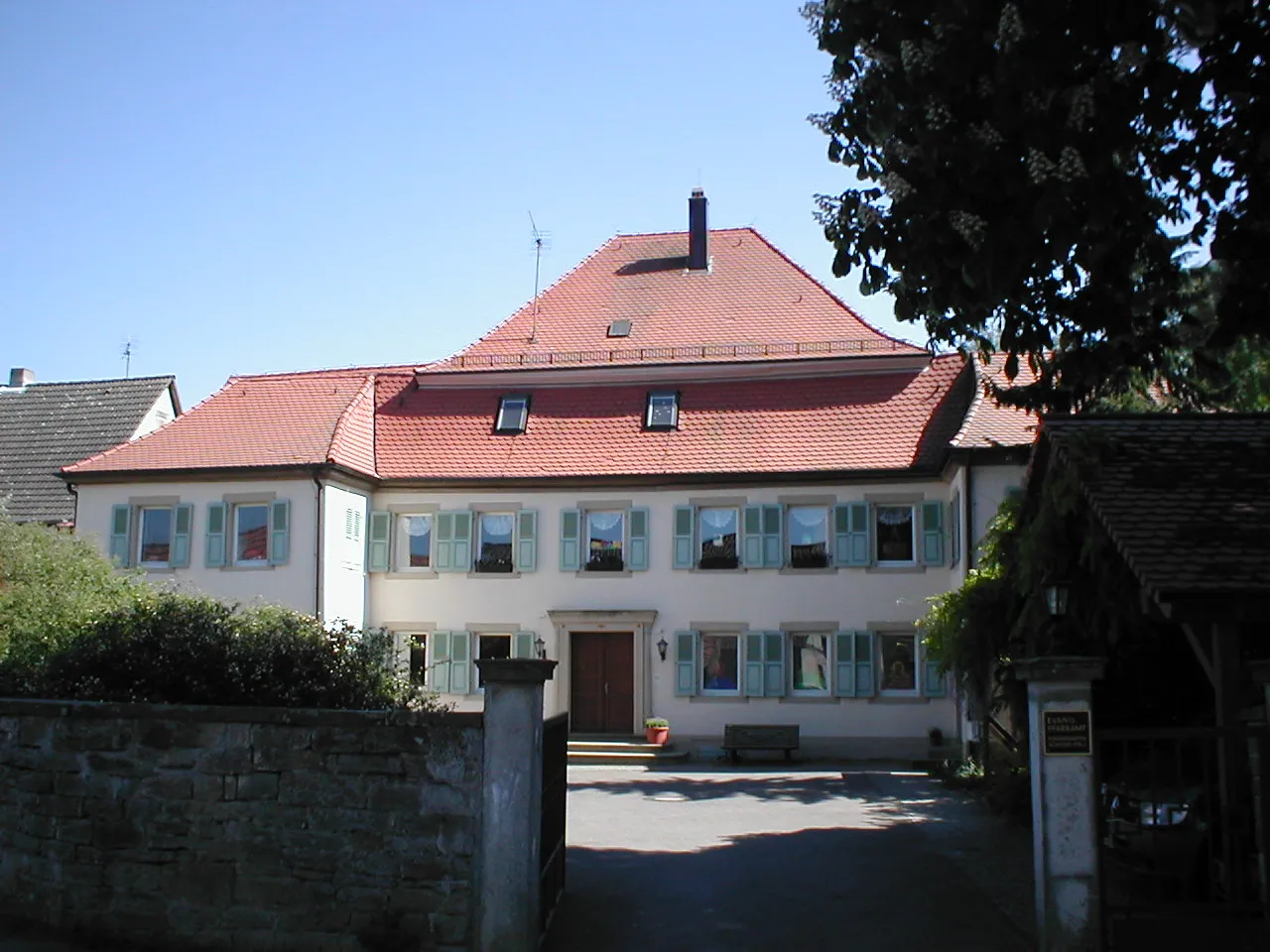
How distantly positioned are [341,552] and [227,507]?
254 centimetres

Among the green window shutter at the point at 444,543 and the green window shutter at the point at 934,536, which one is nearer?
the green window shutter at the point at 934,536

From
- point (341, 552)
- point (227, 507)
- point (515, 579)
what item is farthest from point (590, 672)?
point (227, 507)

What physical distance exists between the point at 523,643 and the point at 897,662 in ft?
25.1

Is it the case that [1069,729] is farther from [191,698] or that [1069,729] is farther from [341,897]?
[191,698]

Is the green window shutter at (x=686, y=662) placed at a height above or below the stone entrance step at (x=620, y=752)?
above

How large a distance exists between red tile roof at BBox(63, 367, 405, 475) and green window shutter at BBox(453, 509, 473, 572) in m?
2.22

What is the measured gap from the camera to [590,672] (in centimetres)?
2889

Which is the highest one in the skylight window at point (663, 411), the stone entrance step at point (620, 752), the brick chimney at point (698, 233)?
the brick chimney at point (698, 233)

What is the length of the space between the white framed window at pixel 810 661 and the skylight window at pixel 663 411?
Answer: 207 inches

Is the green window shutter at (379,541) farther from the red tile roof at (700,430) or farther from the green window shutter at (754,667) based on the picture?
the green window shutter at (754,667)

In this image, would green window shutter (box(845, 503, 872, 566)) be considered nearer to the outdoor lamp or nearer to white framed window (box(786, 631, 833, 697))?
white framed window (box(786, 631, 833, 697))

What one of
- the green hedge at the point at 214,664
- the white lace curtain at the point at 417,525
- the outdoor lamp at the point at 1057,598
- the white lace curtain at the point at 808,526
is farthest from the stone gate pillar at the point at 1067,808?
the white lace curtain at the point at 417,525

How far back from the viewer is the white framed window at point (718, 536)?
1114 inches

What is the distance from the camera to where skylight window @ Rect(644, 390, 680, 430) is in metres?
29.7
